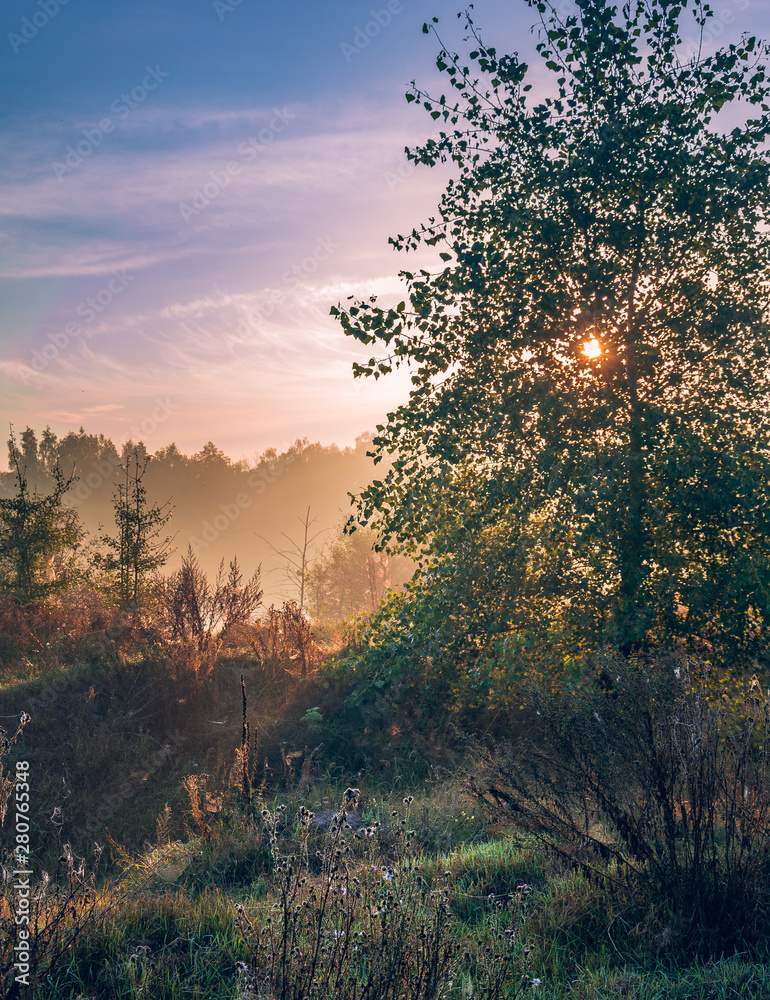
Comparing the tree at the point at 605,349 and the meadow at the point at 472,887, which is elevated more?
the tree at the point at 605,349

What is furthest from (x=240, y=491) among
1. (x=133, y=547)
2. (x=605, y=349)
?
(x=605, y=349)

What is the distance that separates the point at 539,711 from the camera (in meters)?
4.37

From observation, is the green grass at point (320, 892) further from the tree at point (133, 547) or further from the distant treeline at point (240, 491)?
the distant treeline at point (240, 491)

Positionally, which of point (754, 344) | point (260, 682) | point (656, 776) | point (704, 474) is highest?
point (754, 344)

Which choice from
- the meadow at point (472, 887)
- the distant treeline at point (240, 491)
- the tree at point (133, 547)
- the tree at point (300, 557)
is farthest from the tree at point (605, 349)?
the distant treeline at point (240, 491)

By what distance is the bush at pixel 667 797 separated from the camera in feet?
11.4

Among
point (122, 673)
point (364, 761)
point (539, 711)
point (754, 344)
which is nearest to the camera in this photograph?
point (539, 711)

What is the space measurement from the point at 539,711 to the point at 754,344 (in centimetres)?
446

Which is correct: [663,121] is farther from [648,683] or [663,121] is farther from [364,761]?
[364,761]

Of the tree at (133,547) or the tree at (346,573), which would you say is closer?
the tree at (133,547)

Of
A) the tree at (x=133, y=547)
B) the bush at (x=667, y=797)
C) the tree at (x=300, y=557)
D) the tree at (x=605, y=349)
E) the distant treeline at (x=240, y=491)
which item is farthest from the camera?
the distant treeline at (x=240, y=491)

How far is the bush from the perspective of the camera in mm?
3473

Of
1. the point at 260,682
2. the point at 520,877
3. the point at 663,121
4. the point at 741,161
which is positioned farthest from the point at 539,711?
the point at 260,682

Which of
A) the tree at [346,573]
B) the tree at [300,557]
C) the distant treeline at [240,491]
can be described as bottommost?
the tree at [346,573]
